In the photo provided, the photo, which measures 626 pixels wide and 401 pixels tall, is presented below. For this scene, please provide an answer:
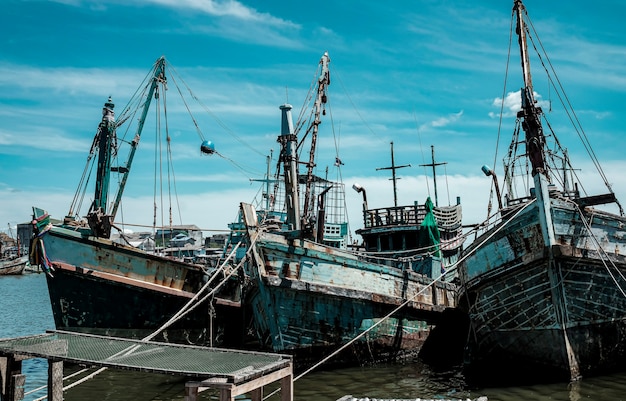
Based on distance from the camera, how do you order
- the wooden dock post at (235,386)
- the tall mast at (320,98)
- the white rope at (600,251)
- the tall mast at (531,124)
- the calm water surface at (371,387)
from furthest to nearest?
the tall mast at (320,98), the tall mast at (531,124), the white rope at (600,251), the calm water surface at (371,387), the wooden dock post at (235,386)

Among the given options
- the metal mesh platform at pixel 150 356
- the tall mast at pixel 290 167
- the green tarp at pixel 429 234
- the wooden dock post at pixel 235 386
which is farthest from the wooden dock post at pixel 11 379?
the green tarp at pixel 429 234

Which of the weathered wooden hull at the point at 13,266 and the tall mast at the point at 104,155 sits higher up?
the weathered wooden hull at the point at 13,266

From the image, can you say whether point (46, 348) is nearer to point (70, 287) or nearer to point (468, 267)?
point (70, 287)

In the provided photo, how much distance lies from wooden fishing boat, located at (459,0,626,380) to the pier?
21.5ft

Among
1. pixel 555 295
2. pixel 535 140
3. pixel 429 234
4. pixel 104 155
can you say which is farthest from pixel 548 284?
pixel 104 155

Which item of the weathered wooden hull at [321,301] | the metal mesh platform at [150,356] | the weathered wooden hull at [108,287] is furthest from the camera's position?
the weathered wooden hull at [108,287]

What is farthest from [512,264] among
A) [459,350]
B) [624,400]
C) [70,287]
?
[70,287]

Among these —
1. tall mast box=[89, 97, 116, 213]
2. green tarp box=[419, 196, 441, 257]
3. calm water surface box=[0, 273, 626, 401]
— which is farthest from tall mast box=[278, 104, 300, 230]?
tall mast box=[89, 97, 116, 213]

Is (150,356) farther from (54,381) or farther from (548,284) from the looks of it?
(548,284)

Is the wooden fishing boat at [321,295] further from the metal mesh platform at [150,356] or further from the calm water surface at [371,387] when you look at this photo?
the metal mesh platform at [150,356]

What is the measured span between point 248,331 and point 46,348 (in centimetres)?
1107

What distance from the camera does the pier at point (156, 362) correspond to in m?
5.27

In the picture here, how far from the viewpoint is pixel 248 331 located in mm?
17016

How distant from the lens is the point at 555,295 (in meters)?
10.4
